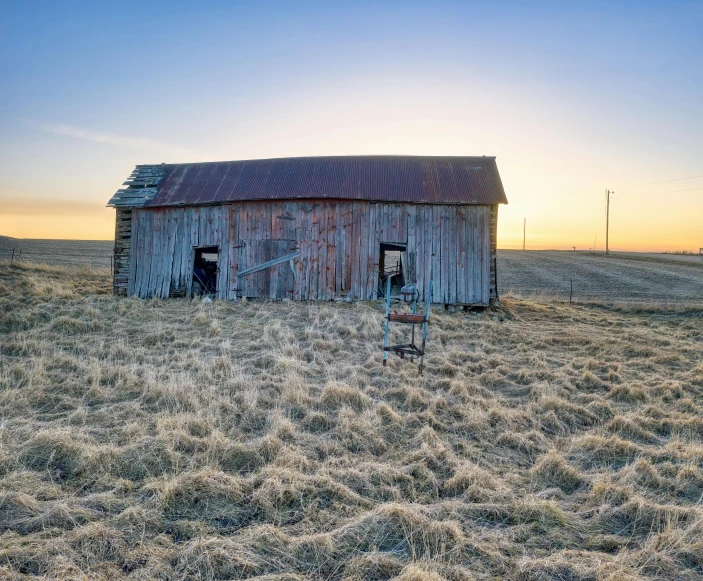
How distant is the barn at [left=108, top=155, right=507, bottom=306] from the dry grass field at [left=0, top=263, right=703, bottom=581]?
707 cm

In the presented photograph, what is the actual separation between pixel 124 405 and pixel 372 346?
5.20 metres

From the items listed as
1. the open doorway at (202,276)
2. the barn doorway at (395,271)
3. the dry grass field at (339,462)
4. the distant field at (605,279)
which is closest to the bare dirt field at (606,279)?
the distant field at (605,279)

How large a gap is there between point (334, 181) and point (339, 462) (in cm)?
1399

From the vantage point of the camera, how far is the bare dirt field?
918 inches

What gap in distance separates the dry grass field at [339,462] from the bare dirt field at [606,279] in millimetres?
14495

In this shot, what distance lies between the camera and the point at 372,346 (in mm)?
10250

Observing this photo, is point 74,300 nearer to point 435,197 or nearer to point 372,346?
point 372,346

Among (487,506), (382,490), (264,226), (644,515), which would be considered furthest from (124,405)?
(264,226)

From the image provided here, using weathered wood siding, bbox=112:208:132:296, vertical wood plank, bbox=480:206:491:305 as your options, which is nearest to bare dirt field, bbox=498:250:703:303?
vertical wood plank, bbox=480:206:491:305

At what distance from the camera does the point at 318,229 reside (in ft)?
56.9

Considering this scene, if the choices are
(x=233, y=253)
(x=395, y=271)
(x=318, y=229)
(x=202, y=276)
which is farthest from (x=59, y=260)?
(x=318, y=229)

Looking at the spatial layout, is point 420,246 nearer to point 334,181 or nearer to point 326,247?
point 326,247

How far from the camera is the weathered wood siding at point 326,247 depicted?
1683 centimetres

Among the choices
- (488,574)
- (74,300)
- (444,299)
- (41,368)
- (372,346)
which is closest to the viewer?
(488,574)
